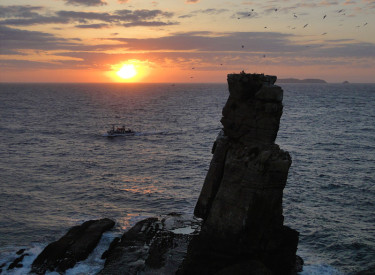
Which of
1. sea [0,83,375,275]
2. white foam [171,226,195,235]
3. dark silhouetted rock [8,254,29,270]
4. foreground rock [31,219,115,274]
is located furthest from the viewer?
sea [0,83,375,275]

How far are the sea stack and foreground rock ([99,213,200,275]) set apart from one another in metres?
3.26

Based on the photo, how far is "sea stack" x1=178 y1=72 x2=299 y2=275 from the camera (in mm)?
26422

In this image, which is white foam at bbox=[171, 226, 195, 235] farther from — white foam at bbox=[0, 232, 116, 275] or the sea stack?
the sea stack

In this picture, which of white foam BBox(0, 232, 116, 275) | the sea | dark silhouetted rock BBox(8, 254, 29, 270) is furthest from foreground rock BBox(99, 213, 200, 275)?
dark silhouetted rock BBox(8, 254, 29, 270)

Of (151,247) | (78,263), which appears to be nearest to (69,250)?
(78,263)

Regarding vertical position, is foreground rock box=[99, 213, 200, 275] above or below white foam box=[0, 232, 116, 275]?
above

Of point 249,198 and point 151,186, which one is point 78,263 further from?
point 151,186

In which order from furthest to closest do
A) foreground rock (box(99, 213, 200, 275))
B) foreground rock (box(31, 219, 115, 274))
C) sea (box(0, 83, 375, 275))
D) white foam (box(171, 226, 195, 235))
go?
sea (box(0, 83, 375, 275))
white foam (box(171, 226, 195, 235))
foreground rock (box(31, 219, 115, 274))
foreground rock (box(99, 213, 200, 275))

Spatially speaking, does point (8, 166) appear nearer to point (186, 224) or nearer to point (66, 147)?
point (66, 147)

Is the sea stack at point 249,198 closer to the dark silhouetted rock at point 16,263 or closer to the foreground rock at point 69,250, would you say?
the foreground rock at point 69,250

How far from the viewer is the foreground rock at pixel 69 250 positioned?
31641mm

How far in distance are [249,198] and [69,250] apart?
16917 millimetres

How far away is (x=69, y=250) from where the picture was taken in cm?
3347

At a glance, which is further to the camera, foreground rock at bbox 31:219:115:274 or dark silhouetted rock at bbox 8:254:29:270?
dark silhouetted rock at bbox 8:254:29:270
